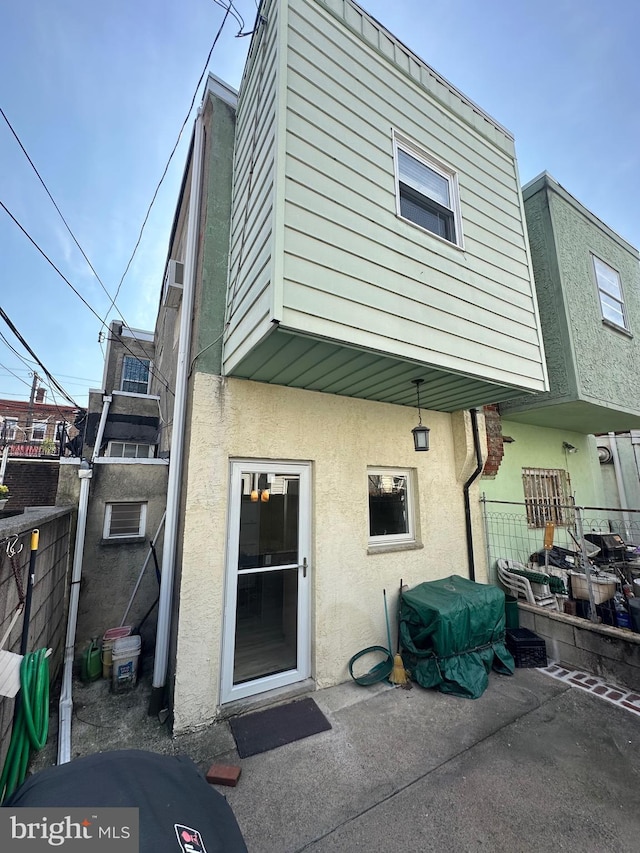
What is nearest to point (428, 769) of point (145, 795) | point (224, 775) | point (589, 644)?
point (224, 775)

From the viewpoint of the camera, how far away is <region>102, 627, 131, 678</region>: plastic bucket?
366 centimetres

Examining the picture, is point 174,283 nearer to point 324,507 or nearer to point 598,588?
point 324,507

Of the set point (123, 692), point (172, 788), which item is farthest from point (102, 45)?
point (123, 692)

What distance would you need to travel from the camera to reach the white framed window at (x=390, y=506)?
4234 mm

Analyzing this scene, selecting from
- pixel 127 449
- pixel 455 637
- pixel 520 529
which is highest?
pixel 127 449

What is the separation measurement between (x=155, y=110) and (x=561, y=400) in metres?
7.49

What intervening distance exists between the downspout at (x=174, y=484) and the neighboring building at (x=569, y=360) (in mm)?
4400

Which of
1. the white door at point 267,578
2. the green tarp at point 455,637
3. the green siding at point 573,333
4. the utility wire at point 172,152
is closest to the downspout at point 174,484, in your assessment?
the white door at point 267,578

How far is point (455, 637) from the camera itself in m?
3.54

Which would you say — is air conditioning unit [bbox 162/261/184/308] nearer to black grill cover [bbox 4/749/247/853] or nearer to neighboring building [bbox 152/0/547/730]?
neighboring building [bbox 152/0/547/730]

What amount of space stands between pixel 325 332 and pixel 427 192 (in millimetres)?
2497

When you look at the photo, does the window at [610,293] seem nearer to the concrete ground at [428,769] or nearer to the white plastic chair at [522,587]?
the white plastic chair at [522,587]

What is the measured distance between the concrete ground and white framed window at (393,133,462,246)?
464 centimetres

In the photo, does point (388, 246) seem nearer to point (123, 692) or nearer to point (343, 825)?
point (343, 825)
